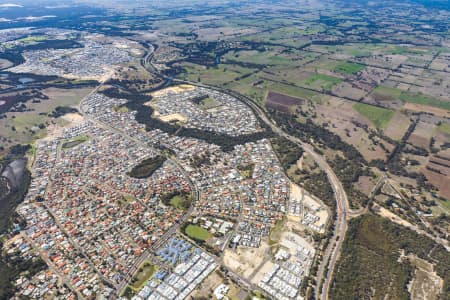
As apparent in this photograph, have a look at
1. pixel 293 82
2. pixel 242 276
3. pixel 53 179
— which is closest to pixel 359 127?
pixel 293 82

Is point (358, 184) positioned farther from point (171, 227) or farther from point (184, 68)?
point (184, 68)

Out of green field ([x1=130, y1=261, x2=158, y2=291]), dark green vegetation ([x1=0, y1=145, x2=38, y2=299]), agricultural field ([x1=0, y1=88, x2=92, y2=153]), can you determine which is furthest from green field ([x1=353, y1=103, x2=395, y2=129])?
agricultural field ([x1=0, y1=88, x2=92, y2=153])

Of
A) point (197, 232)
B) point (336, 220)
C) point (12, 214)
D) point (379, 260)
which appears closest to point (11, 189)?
point (12, 214)

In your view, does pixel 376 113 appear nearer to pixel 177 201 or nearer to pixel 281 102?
pixel 281 102

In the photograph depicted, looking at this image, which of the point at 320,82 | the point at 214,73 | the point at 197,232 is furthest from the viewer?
the point at 214,73

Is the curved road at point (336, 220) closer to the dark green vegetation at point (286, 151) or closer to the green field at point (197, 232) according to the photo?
the dark green vegetation at point (286, 151)
